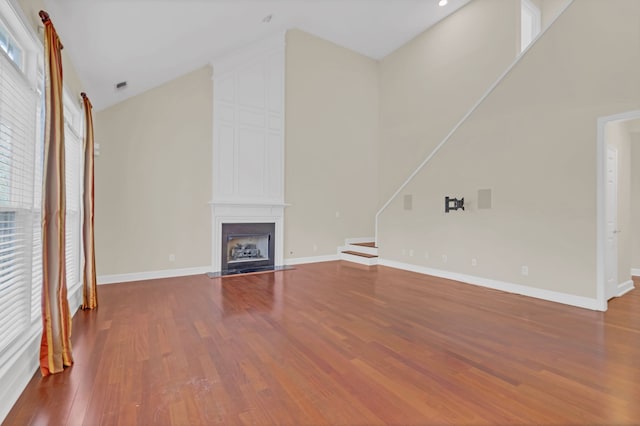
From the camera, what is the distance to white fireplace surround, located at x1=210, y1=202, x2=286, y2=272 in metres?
5.94

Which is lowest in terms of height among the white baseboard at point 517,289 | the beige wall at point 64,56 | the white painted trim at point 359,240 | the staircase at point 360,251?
the white baseboard at point 517,289

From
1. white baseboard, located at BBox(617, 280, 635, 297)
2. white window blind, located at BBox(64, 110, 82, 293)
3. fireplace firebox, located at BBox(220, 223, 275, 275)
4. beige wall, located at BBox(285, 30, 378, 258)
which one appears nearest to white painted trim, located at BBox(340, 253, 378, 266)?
beige wall, located at BBox(285, 30, 378, 258)

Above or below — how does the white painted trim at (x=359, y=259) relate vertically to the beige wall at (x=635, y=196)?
below

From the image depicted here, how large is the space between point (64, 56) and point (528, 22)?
7.75 metres

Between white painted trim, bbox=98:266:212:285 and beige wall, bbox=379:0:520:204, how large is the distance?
4.99 m

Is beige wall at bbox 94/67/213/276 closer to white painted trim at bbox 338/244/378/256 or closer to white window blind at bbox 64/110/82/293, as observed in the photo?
white window blind at bbox 64/110/82/293

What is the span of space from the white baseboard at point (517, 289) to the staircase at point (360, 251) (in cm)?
91

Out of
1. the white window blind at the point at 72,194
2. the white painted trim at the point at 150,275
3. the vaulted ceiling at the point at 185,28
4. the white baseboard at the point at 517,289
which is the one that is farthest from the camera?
the white painted trim at the point at 150,275

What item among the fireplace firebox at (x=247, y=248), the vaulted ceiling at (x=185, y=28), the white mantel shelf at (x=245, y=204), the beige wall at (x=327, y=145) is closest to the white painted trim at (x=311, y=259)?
the beige wall at (x=327, y=145)

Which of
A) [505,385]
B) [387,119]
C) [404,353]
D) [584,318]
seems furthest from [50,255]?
[387,119]

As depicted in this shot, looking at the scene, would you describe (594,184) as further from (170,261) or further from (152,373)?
(170,261)

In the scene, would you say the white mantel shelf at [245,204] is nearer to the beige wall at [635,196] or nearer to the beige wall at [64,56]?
the beige wall at [64,56]

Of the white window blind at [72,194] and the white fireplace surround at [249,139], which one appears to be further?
the white fireplace surround at [249,139]

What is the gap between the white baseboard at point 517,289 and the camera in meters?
3.92
